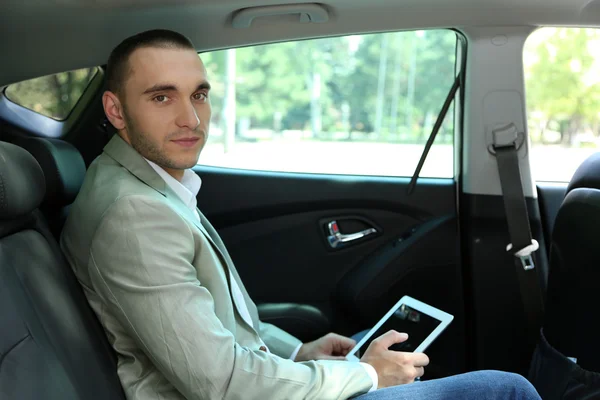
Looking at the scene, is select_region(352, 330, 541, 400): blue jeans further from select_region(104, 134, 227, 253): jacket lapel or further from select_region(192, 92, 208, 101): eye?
select_region(192, 92, 208, 101): eye

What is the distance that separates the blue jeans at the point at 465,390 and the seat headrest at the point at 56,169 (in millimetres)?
1017

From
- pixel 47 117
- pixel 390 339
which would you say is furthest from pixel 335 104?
pixel 390 339

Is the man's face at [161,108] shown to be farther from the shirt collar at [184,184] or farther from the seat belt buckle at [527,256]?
the seat belt buckle at [527,256]

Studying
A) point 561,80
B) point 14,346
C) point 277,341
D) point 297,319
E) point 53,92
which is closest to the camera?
point 14,346

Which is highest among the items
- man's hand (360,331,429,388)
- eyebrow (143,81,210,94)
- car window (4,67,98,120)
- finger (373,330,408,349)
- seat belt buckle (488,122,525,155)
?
car window (4,67,98,120)

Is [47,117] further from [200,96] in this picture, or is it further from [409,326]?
[409,326]

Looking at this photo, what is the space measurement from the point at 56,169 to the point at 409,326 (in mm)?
1156

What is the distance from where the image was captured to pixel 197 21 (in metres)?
2.11

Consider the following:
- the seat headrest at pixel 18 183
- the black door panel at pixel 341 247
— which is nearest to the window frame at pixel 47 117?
the black door panel at pixel 341 247

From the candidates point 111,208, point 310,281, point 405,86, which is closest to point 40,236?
point 111,208

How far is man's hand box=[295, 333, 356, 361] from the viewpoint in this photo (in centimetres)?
209

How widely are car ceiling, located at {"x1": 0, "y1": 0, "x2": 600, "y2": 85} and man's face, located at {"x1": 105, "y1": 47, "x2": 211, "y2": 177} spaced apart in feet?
1.03

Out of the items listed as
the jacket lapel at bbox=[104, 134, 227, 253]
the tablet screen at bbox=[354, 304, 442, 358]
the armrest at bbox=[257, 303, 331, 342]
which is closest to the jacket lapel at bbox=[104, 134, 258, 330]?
the jacket lapel at bbox=[104, 134, 227, 253]

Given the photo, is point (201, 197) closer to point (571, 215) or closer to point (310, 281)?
point (310, 281)
